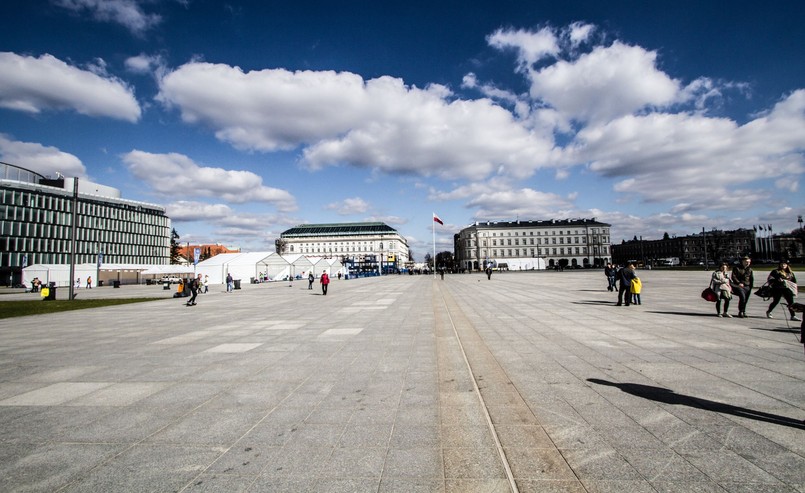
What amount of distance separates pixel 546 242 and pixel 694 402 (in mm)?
136132

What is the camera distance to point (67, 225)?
85625mm

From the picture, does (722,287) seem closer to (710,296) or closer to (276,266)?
(710,296)

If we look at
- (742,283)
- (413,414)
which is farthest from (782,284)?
(413,414)

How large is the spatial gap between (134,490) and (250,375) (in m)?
3.52

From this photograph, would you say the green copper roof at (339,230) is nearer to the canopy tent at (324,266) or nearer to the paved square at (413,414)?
the canopy tent at (324,266)

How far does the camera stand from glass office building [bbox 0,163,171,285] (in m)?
74.3

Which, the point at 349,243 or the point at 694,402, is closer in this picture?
the point at 694,402

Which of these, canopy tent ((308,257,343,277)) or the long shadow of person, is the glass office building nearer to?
canopy tent ((308,257,343,277))

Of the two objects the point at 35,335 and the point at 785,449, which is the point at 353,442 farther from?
the point at 35,335

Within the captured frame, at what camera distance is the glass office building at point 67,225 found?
74312 mm

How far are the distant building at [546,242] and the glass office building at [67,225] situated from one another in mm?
94312

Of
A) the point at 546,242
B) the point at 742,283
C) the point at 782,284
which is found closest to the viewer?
the point at 782,284

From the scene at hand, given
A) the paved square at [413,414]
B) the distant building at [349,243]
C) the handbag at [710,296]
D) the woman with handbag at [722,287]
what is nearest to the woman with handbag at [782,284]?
the woman with handbag at [722,287]

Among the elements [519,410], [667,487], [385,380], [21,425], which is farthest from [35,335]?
[667,487]
